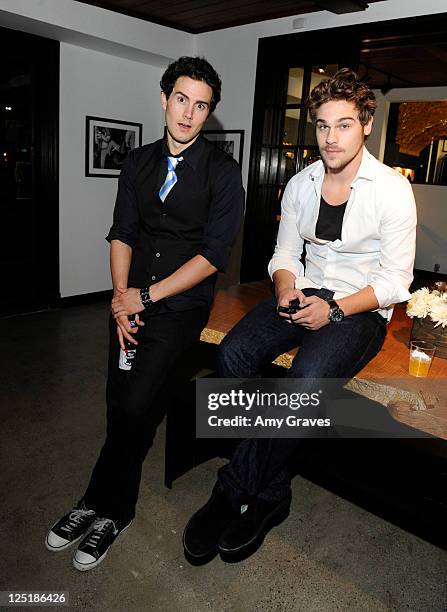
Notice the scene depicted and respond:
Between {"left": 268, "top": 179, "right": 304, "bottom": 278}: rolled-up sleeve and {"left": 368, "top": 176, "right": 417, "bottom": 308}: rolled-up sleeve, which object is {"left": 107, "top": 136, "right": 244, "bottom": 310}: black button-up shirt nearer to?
{"left": 268, "top": 179, "right": 304, "bottom": 278}: rolled-up sleeve

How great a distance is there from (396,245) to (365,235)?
0.39 feet

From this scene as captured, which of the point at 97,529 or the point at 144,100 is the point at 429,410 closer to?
the point at 97,529

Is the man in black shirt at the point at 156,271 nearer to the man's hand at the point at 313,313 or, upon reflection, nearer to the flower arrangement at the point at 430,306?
the man's hand at the point at 313,313

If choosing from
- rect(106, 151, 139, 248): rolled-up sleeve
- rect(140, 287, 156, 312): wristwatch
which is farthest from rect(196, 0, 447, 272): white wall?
rect(140, 287, 156, 312): wristwatch

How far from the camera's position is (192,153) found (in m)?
1.94

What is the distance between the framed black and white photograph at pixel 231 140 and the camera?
494 centimetres

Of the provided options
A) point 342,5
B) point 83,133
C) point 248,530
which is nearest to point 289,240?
point 248,530

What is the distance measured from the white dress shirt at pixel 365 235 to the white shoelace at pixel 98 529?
1163mm

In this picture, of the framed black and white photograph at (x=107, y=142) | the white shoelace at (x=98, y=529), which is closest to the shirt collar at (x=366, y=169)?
the white shoelace at (x=98, y=529)

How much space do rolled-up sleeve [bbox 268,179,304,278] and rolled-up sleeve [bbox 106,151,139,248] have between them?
601mm

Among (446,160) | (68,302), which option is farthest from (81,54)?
(446,160)

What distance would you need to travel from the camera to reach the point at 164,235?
1.96m

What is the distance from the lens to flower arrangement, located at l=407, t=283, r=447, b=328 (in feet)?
6.29

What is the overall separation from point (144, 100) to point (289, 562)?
479 cm
